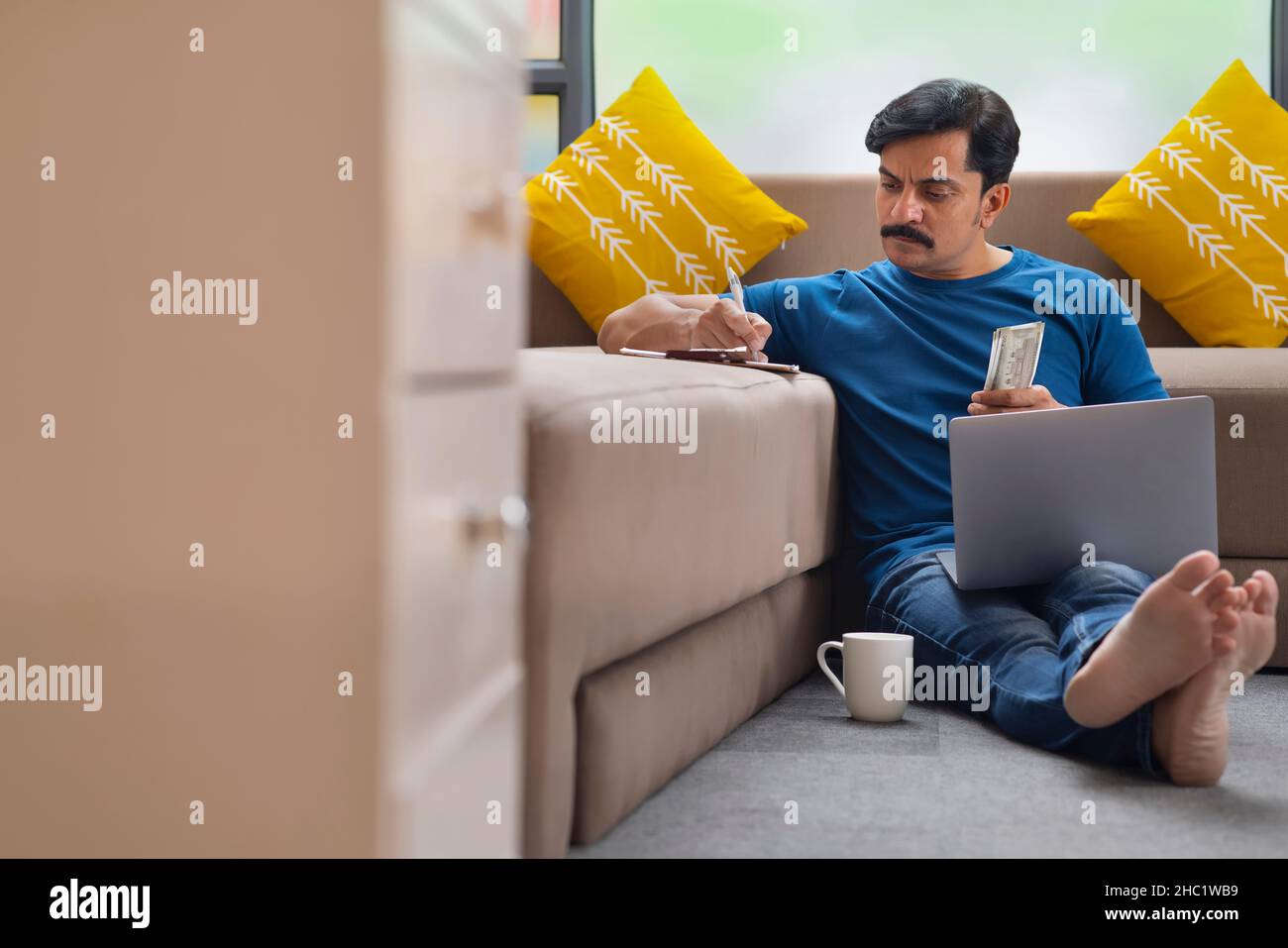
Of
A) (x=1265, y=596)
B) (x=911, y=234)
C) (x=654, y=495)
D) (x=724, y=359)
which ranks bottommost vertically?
(x=1265, y=596)

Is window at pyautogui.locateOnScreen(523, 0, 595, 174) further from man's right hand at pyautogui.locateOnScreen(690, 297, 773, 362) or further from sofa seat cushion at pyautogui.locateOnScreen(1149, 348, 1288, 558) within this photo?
sofa seat cushion at pyautogui.locateOnScreen(1149, 348, 1288, 558)

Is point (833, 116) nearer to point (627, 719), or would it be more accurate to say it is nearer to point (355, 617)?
point (627, 719)

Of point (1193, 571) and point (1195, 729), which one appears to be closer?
point (1193, 571)

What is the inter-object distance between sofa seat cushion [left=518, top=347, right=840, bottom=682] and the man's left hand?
9.4 inches

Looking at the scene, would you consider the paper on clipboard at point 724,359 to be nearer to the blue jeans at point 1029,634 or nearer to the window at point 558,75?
the blue jeans at point 1029,634

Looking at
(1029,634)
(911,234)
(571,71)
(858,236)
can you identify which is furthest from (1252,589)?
(571,71)

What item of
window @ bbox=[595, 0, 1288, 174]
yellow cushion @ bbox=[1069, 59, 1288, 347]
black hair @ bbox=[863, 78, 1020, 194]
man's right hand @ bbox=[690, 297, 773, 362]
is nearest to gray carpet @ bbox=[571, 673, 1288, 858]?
man's right hand @ bbox=[690, 297, 773, 362]

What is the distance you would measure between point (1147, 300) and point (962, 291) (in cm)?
80

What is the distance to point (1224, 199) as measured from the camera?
2637 mm

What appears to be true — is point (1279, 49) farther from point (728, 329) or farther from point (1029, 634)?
point (1029, 634)

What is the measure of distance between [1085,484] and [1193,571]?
0.42 meters

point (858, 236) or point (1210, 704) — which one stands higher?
point (858, 236)

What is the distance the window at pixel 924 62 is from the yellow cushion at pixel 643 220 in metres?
0.64
